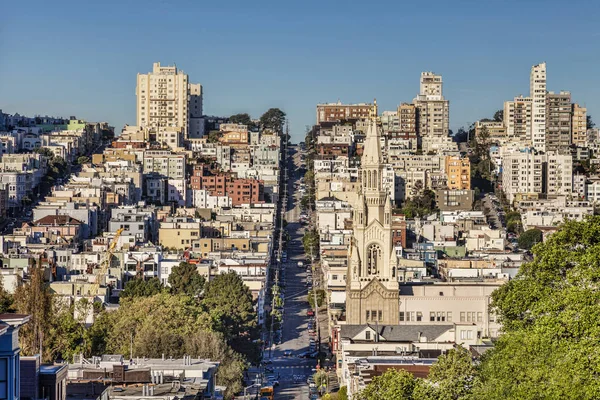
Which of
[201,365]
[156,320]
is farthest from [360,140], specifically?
[201,365]

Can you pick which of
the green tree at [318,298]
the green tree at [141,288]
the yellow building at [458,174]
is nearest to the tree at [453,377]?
the green tree at [141,288]

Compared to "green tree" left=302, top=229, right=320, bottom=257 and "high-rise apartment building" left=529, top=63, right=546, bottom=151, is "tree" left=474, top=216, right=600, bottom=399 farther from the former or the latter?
"high-rise apartment building" left=529, top=63, right=546, bottom=151

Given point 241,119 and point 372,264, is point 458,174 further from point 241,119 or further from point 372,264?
point 372,264

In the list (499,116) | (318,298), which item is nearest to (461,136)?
(499,116)

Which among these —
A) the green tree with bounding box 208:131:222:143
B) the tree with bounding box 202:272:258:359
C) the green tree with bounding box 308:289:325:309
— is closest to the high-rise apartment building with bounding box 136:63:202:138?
the green tree with bounding box 208:131:222:143

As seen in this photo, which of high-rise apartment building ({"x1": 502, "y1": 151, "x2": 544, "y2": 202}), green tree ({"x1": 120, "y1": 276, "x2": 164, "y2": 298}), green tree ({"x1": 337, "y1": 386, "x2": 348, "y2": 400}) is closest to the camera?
green tree ({"x1": 337, "y1": 386, "x2": 348, "y2": 400})

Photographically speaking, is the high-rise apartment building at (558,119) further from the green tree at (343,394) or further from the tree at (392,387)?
the tree at (392,387)
